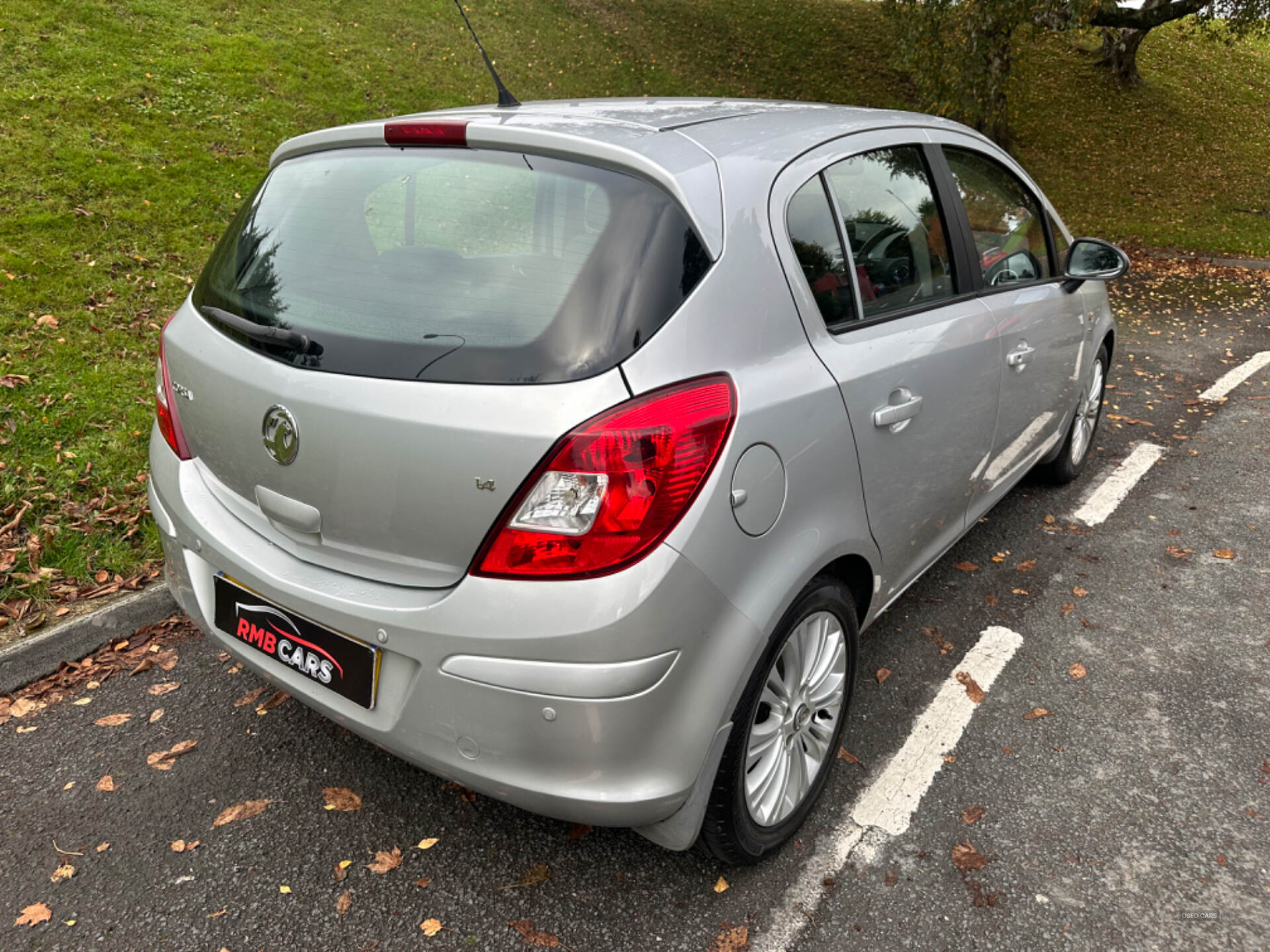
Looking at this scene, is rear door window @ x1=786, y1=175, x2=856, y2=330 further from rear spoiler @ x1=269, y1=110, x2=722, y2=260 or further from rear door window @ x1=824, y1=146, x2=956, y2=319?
rear spoiler @ x1=269, y1=110, x2=722, y2=260

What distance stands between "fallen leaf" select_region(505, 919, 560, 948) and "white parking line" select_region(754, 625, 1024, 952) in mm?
491

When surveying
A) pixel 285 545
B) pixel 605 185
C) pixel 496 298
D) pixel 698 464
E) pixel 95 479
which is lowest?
pixel 95 479

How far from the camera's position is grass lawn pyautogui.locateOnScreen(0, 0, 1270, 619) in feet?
14.3

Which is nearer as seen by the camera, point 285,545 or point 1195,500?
point 285,545

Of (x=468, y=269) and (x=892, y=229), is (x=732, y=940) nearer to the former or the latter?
(x=468, y=269)

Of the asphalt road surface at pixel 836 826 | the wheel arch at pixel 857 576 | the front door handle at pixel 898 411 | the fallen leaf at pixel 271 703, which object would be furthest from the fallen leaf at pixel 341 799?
the front door handle at pixel 898 411

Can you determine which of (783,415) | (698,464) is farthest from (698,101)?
(698,464)

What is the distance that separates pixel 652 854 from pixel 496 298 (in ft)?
4.90

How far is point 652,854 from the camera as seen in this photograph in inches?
93.9

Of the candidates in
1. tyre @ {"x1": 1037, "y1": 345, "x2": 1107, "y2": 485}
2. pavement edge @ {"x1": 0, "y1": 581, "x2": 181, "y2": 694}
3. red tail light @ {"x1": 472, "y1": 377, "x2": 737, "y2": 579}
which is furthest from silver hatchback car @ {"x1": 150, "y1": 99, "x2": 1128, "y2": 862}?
tyre @ {"x1": 1037, "y1": 345, "x2": 1107, "y2": 485}

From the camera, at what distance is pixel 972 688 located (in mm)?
3131

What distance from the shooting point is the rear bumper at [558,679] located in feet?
5.80

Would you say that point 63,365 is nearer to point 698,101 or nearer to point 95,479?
point 95,479

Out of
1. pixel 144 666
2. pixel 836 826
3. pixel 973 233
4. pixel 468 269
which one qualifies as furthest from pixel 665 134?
pixel 144 666
